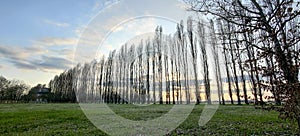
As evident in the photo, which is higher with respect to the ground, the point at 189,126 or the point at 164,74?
the point at 164,74

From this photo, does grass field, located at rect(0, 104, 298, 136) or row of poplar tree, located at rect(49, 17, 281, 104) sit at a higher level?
row of poplar tree, located at rect(49, 17, 281, 104)

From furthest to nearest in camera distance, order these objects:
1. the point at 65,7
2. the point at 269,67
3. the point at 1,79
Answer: the point at 1,79, the point at 65,7, the point at 269,67

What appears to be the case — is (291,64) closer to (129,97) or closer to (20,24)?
(20,24)

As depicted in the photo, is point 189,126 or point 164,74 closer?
point 189,126

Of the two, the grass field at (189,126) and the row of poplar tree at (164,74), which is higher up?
the row of poplar tree at (164,74)

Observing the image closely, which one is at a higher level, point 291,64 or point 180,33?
point 180,33

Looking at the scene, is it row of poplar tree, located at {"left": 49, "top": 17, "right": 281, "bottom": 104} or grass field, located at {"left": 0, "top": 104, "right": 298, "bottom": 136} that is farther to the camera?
row of poplar tree, located at {"left": 49, "top": 17, "right": 281, "bottom": 104}

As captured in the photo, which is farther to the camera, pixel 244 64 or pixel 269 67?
pixel 244 64

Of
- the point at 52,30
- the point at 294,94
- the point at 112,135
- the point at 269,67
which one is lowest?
the point at 112,135

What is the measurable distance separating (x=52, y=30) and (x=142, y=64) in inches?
1791

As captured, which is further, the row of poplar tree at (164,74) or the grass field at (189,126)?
the row of poplar tree at (164,74)

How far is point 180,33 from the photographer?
5634cm

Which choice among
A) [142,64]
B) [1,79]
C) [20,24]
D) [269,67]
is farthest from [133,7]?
[1,79]

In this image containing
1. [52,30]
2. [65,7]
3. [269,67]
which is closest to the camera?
[269,67]
